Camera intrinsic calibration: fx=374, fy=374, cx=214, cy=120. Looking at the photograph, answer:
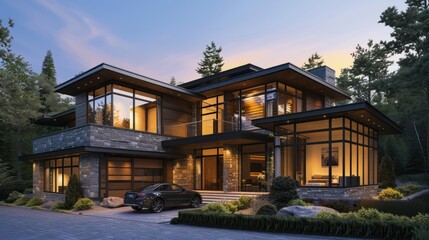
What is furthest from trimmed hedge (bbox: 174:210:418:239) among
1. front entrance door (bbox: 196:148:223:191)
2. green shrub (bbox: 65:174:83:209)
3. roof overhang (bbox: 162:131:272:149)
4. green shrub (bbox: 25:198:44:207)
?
green shrub (bbox: 25:198:44:207)

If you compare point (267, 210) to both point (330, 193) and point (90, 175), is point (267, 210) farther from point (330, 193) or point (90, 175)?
point (90, 175)

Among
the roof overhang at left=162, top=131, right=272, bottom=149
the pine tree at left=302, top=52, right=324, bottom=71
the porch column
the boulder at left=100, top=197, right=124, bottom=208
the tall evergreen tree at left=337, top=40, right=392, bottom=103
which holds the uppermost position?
the pine tree at left=302, top=52, right=324, bottom=71

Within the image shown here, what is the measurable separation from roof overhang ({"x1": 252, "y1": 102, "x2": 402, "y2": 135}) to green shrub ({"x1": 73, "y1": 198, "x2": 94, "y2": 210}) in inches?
370

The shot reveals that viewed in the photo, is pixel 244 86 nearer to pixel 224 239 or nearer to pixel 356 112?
pixel 356 112

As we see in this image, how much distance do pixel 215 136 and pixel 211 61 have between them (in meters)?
34.4

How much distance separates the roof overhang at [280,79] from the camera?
2092 centimetres

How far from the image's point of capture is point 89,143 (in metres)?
20.1

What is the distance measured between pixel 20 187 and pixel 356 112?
1012 inches

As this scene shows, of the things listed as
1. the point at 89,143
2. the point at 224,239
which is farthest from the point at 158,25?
the point at 224,239

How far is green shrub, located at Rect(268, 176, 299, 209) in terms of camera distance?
1568 cm

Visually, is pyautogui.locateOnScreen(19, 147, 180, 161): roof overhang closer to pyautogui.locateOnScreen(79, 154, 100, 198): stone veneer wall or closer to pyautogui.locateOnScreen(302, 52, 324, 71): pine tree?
pyautogui.locateOnScreen(79, 154, 100, 198): stone veneer wall

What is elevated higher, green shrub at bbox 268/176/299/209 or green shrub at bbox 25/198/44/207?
green shrub at bbox 268/176/299/209

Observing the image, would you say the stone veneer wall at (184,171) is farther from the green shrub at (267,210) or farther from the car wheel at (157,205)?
the green shrub at (267,210)

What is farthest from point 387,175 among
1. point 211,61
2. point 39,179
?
point 211,61
